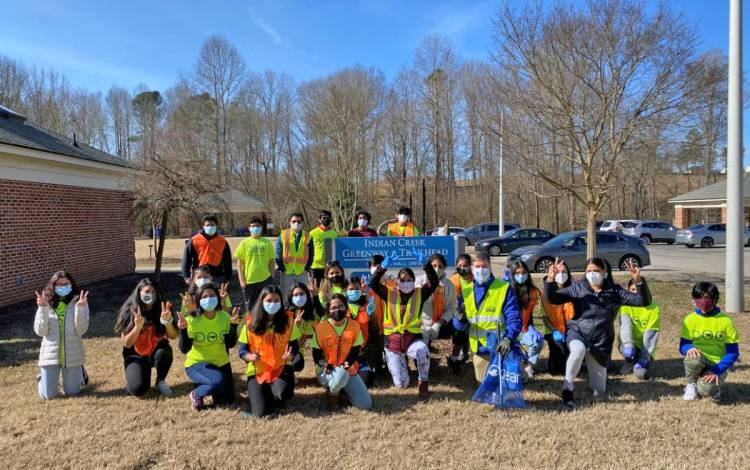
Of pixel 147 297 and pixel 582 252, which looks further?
pixel 582 252

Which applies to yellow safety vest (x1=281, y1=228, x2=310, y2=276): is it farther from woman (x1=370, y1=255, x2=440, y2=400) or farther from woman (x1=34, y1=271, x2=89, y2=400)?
woman (x1=34, y1=271, x2=89, y2=400)

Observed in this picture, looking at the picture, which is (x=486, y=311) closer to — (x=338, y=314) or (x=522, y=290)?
(x=522, y=290)

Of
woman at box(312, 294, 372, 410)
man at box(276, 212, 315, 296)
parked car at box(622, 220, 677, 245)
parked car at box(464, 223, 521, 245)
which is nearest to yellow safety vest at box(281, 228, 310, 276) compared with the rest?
man at box(276, 212, 315, 296)

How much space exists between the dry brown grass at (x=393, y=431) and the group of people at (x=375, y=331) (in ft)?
0.69

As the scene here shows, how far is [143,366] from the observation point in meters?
4.84

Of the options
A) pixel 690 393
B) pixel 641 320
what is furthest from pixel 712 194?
pixel 690 393

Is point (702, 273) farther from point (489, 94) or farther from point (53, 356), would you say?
point (53, 356)

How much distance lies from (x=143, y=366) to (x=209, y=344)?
0.77 metres

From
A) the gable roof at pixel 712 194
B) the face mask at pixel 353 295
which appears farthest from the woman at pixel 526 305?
the gable roof at pixel 712 194

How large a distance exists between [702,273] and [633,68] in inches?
317

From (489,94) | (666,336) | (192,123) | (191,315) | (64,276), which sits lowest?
(666,336)

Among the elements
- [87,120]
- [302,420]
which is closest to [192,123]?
[87,120]

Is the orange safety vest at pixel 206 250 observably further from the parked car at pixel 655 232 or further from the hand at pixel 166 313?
the parked car at pixel 655 232

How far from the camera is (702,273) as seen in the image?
14328mm
